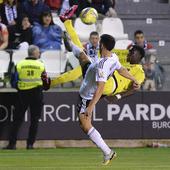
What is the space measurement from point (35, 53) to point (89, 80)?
4040 mm

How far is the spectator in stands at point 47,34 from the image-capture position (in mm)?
19500

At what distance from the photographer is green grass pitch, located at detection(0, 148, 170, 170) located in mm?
12555

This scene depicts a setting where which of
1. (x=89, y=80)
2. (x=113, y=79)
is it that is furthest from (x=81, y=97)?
(x=113, y=79)

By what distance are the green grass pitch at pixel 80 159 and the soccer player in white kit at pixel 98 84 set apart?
0.40 metres

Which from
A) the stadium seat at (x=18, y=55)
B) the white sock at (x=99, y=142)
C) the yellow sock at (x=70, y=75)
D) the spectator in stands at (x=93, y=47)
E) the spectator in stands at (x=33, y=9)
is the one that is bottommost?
the white sock at (x=99, y=142)

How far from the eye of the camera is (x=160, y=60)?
1861cm

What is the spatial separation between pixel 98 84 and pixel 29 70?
16.2ft

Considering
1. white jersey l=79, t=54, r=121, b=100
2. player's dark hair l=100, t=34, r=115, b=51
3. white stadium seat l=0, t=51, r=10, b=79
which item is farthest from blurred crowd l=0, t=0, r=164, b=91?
player's dark hair l=100, t=34, r=115, b=51

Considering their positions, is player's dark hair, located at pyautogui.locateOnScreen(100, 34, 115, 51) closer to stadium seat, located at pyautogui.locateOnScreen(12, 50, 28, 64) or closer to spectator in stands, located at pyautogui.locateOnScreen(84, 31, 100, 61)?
spectator in stands, located at pyautogui.locateOnScreen(84, 31, 100, 61)

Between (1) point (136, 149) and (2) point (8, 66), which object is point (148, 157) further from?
(2) point (8, 66)

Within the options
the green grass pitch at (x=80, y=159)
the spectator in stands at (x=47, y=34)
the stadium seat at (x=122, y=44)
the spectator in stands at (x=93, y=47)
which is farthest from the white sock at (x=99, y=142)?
the stadium seat at (x=122, y=44)

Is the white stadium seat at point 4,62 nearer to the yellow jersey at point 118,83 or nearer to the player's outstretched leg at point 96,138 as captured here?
the yellow jersey at point 118,83

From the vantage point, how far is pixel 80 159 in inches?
578

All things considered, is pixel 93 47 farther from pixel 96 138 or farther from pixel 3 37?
pixel 96 138
